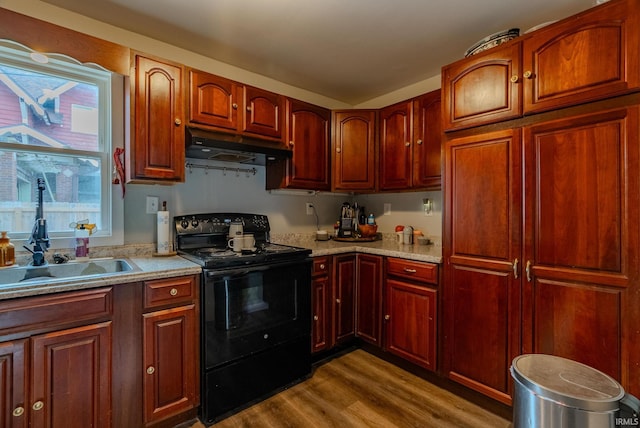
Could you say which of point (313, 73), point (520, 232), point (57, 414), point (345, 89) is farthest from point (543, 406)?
point (345, 89)

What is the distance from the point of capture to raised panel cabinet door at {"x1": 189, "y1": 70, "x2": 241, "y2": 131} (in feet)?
6.61

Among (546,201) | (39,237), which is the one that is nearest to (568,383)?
(546,201)

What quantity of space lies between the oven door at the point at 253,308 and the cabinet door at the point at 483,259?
3.32 ft

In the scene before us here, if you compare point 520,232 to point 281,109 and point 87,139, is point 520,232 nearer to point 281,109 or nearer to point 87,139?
point 281,109

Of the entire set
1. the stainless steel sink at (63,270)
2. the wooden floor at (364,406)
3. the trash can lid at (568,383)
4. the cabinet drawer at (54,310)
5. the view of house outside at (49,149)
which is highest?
the view of house outside at (49,149)

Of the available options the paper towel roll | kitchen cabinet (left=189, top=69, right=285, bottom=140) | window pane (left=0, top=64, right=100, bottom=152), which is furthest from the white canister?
window pane (left=0, top=64, right=100, bottom=152)

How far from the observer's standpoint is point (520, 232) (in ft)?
5.48

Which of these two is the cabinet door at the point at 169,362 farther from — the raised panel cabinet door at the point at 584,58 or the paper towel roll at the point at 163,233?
the raised panel cabinet door at the point at 584,58

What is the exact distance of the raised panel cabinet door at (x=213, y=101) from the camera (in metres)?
2.01

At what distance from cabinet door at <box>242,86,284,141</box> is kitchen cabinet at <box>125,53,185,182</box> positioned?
467mm

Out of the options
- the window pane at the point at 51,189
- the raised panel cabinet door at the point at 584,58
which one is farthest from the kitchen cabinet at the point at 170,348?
the raised panel cabinet door at the point at 584,58

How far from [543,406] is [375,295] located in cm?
147

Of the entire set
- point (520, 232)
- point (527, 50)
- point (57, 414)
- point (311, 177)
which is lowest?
point (57, 414)

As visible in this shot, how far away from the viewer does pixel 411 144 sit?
253 cm
